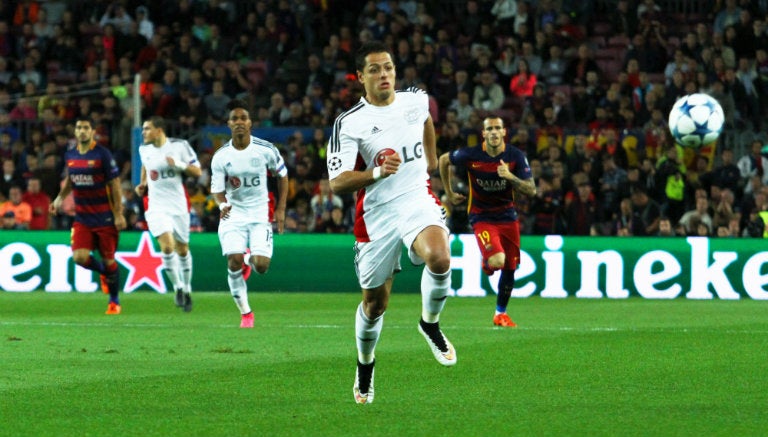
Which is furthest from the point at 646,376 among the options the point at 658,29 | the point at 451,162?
the point at 658,29

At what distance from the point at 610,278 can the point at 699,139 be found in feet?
8.96

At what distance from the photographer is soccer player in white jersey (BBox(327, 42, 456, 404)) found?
813 cm

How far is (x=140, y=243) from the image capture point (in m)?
21.1

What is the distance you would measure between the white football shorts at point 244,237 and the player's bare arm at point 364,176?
6215 mm

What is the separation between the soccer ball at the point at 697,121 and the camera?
1795cm

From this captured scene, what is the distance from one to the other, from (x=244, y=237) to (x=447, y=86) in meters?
10.6

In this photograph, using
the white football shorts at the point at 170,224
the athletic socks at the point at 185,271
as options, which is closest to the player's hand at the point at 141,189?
the white football shorts at the point at 170,224

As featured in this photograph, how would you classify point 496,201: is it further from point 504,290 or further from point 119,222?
point 119,222

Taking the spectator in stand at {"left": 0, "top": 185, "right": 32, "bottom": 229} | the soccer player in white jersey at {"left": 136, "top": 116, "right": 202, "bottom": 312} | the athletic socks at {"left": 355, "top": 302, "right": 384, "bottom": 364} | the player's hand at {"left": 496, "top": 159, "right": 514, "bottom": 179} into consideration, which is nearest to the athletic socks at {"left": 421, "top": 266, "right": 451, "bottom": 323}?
the athletic socks at {"left": 355, "top": 302, "right": 384, "bottom": 364}

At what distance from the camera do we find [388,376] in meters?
9.63

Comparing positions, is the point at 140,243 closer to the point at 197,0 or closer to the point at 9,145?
the point at 9,145

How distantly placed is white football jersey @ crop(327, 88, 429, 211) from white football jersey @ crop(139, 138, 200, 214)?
9100 mm

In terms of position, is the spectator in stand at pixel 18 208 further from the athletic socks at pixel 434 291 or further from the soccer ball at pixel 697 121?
the athletic socks at pixel 434 291

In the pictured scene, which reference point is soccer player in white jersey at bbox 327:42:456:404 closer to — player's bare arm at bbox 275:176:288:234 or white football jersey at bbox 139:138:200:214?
player's bare arm at bbox 275:176:288:234
